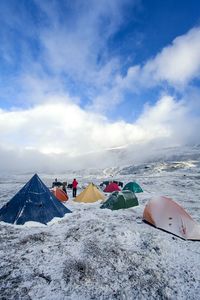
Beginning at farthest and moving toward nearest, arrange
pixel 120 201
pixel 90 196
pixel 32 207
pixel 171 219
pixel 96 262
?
pixel 90 196
pixel 120 201
pixel 32 207
pixel 171 219
pixel 96 262

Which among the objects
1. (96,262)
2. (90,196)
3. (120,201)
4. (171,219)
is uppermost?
(90,196)

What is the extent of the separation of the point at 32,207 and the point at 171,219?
9.33 meters

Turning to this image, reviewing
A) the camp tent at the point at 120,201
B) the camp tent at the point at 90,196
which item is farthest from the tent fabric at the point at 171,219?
the camp tent at the point at 90,196

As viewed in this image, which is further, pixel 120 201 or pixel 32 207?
pixel 120 201

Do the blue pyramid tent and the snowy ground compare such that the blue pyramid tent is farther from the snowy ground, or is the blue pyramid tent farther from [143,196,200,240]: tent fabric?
[143,196,200,240]: tent fabric

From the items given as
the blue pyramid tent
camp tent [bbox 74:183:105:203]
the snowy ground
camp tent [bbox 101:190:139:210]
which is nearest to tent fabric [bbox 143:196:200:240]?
the snowy ground

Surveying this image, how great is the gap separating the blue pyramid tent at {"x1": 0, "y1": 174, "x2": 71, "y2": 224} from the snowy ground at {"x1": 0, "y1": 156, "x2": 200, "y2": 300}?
2.82 ft

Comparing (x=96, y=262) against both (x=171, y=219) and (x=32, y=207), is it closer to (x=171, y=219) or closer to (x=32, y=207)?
(x=171, y=219)

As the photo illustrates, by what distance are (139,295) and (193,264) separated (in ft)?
11.3

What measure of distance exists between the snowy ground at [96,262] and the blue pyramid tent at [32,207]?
2.82 feet

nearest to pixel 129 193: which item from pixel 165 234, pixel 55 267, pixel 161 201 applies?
pixel 161 201

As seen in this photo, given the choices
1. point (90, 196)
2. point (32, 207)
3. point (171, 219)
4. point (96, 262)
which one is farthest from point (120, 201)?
point (96, 262)

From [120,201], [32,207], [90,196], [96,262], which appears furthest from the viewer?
[90,196]

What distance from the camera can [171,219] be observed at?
1354 cm
